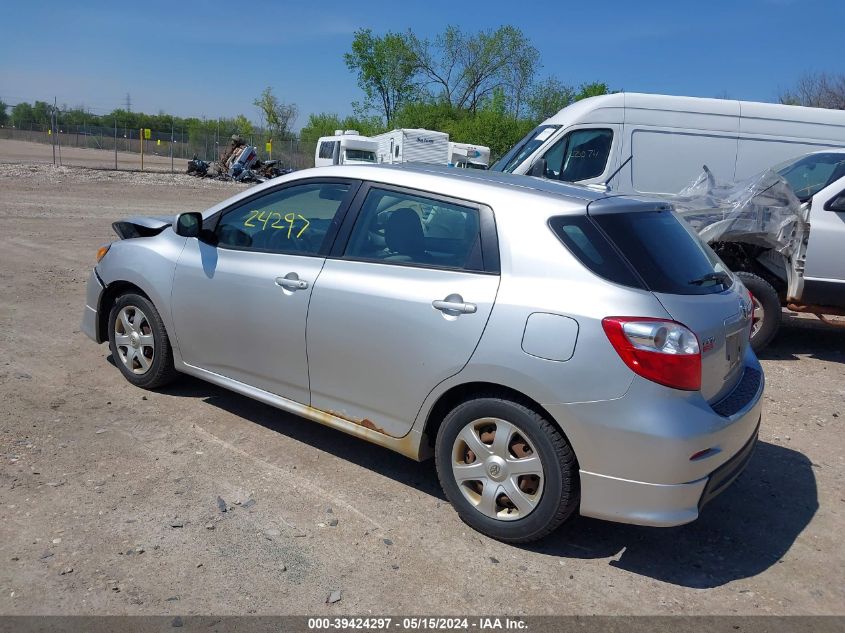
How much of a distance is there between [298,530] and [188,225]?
220 cm

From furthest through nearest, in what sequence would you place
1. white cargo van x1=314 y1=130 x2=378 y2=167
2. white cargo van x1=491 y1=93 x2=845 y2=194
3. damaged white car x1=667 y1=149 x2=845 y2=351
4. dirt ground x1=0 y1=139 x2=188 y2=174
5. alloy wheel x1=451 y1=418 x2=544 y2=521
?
dirt ground x1=0 y1=139 x2=188 y2=174 < white cargo van x1=314 y1=130 x2=378 y2=167 < white cargo van x1=491 y1=93 x2=845 y2=194 < damaged white car x1=667 y1=149 x2=845 y2=351 < alloy wheel x1=451 y1=418 x2=544 y2=521

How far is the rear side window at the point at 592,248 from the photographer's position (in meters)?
3.35

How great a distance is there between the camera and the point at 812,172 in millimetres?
7977

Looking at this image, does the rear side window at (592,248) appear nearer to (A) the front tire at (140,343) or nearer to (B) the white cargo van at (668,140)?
(A) the front tire at (140,343)

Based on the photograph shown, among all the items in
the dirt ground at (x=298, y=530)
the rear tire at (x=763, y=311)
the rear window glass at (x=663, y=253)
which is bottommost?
the dirt ground at (x=298, y=530)

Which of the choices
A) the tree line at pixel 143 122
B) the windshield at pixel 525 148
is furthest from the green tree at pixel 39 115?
the windshield at pixel 525 148

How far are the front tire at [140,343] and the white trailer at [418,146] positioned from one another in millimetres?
22378

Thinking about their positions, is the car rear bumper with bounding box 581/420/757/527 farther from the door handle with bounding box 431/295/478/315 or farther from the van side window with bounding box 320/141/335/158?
the van side window with bounding box 320/141/335/158

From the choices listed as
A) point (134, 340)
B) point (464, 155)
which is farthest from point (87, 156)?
point (134, 340)

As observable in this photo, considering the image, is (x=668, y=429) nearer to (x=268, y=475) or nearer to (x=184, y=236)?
(x=268, y=475)

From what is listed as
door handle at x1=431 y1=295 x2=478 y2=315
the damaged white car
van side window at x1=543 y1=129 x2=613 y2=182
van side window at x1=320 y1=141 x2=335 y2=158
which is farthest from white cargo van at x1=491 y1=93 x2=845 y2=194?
van side window at x1=320 y1=141 x2=335 y2=158

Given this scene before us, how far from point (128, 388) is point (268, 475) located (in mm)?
1719

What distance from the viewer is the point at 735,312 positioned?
3684 mm

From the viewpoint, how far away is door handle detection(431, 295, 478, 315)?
3.53 m
